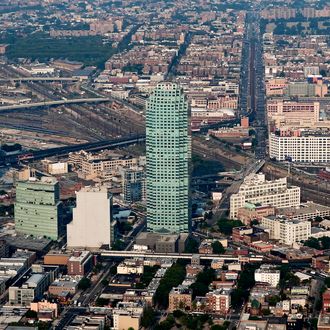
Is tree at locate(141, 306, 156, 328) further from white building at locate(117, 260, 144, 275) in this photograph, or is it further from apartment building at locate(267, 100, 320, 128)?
apartment building at locate(267, 100, 320, 128)

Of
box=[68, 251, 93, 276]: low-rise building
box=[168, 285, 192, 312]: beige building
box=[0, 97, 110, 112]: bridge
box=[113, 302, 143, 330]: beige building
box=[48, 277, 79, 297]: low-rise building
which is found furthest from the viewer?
box=[0, 97, 110, 112]: bridge

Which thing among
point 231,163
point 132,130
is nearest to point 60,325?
point 231,163

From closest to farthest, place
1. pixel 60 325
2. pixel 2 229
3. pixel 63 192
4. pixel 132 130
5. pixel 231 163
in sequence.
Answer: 1. pixel 60 325
2. pixel 2 229
3. pixel 63 192
4. pixel 231 163
5. pixel 132 130

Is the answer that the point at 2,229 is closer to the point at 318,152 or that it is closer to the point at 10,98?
the point at 318,152

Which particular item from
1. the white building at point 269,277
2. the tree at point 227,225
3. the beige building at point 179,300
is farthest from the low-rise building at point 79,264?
the tree at point 227,225

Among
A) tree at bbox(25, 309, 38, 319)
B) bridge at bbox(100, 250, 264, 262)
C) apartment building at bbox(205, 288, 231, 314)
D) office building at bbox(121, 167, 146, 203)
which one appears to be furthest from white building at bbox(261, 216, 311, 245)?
tree at bbox(25, 309, 38, 319)

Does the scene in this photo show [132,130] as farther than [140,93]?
No
